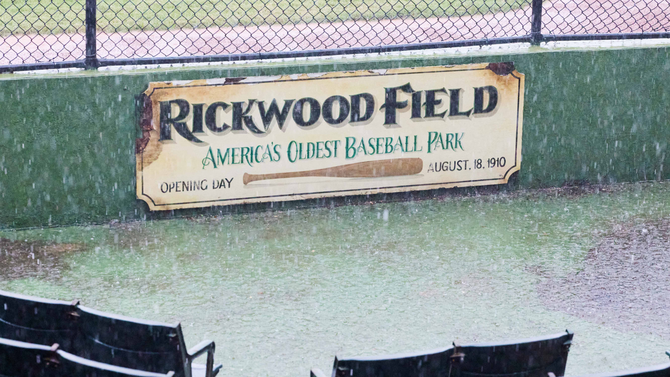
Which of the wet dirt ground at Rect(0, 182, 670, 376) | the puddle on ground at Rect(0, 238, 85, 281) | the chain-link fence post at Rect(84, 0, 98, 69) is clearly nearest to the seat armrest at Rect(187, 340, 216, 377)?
the wet dirt ground at Rect(0, 182, 670, 376)

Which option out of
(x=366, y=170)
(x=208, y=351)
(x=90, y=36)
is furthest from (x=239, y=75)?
(x=208, y=351)

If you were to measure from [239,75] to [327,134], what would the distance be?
0.85m

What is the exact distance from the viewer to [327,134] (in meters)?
7.69

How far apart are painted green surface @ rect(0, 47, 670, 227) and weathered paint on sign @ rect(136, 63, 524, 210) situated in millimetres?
A: 111

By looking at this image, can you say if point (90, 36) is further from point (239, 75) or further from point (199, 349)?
point (199, 349)

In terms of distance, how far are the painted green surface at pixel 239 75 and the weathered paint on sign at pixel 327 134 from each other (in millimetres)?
111

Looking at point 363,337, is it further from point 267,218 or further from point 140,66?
point 140,66

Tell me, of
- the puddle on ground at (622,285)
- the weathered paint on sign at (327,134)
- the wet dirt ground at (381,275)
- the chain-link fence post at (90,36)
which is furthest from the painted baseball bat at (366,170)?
the puddle on ground at (622,285)

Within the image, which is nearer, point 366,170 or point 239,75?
point 239,75

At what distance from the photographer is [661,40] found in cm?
852

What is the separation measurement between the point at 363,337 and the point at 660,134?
4.19m

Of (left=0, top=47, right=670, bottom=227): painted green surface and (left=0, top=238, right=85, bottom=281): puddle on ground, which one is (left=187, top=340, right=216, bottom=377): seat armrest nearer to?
(left=0, top=238, right=85, bottom=281): puddle on ground

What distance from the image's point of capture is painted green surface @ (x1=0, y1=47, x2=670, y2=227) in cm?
715

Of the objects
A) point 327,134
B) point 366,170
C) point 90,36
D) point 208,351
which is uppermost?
point 90,36
